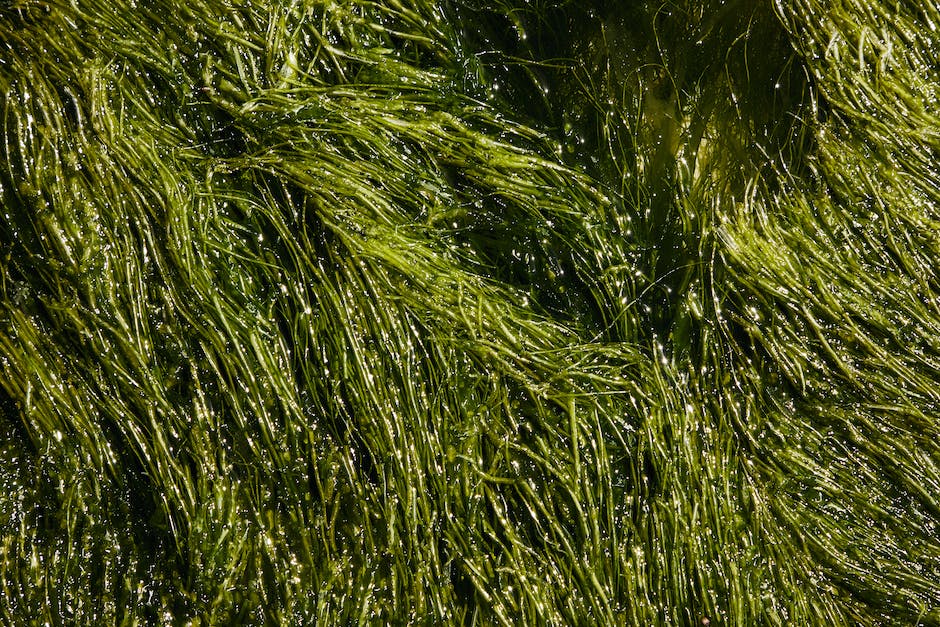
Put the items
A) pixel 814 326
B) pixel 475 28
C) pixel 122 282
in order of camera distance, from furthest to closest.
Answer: pixel 475 28, pixel 814 326, pixel 122 282

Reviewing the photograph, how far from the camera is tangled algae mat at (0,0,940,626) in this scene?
146 centimetres

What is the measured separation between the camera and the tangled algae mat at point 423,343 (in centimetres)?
146

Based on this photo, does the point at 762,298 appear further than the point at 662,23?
No

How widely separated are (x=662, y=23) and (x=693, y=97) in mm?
209

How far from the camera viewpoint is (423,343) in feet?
4.96

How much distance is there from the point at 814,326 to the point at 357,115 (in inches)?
44.2

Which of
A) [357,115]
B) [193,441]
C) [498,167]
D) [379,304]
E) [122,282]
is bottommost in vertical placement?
[193,441]

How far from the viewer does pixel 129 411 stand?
147cm

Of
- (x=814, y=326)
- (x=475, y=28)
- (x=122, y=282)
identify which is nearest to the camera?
(x=122, y=282)

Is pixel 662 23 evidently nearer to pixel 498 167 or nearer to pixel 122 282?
pixel 498 167

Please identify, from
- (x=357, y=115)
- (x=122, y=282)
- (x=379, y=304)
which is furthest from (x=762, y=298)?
(x=122, y=282)

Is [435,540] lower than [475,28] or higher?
lower

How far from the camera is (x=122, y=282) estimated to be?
1454 mm

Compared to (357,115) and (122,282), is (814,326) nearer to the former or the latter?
(357,115)
